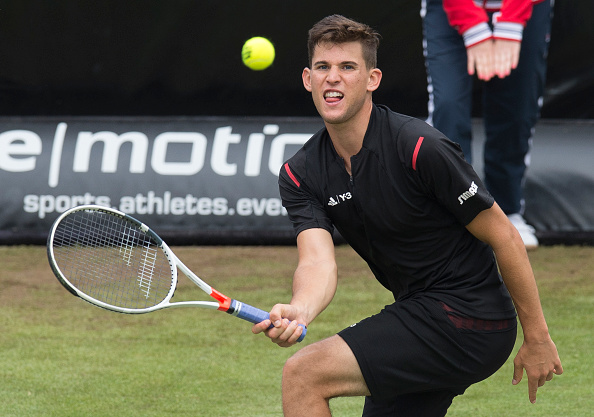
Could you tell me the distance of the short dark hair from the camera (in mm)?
3029

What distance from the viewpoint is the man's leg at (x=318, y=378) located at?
2.75m

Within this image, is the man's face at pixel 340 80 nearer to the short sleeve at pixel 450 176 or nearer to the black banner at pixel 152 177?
the short sleeve at pixel 450 176

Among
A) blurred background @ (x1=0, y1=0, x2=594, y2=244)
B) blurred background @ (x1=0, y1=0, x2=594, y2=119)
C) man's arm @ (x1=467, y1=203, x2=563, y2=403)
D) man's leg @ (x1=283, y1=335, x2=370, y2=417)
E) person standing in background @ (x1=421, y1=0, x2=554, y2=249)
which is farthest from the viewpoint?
blurred background @ (x1=0, y1=0, x2=594, y2=119)

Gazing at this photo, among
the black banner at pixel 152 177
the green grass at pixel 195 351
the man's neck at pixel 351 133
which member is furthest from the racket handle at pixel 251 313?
the black banner at pixel 152 177

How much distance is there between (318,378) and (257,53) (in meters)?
4.84

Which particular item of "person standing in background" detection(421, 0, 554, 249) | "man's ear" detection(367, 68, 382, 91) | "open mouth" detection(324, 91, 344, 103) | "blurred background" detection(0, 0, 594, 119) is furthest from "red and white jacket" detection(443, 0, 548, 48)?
"open mouth" detection(324, 91, 344, 103)

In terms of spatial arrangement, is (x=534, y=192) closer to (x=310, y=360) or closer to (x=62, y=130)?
(x=62, y=130)

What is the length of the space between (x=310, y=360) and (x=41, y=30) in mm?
5519

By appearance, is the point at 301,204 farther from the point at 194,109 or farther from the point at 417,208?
the point at 194,109

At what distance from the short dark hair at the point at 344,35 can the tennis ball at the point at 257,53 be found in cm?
423

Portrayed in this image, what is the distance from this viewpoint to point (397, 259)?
10.1 feet

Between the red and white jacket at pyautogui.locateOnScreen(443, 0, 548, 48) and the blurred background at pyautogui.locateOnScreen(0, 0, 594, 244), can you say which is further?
the blurred background at pyautogui.locateOnScreen(0, 0, 594, 244)

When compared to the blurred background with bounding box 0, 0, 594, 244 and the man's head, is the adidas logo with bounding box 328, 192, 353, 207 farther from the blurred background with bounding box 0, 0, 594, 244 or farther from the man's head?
the blurred background with bounding box 0, 0, 594, 244

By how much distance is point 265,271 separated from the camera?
21.9ft
